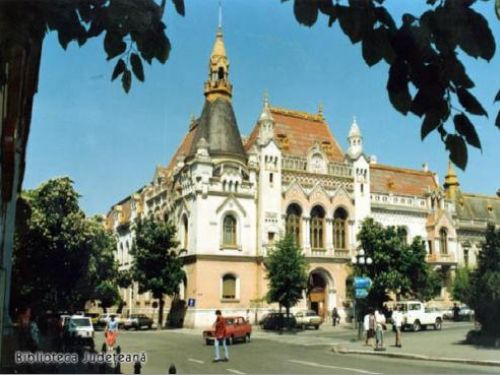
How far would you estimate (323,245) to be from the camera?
4634cm

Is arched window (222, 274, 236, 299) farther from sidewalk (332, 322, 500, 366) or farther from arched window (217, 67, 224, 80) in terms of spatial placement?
arched window (217, 67, 224, 80)

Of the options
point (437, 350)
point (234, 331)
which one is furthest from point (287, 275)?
point (437, 350)

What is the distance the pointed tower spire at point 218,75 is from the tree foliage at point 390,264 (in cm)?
1669

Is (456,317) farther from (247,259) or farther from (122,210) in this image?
(122,210)

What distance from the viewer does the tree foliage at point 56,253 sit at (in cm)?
2469

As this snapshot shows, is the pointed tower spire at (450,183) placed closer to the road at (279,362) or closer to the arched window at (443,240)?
the arched window at (443,240)

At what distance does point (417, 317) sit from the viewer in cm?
3528

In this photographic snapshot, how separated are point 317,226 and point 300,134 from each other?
9.04 metres

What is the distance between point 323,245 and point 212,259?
32.2 ft

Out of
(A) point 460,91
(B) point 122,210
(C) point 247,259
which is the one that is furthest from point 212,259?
(A) point 460,91

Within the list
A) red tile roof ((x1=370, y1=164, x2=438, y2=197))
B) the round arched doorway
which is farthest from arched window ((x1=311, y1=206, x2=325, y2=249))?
red tile roof ((x1=370, y1=164, x2=438, y2=197))

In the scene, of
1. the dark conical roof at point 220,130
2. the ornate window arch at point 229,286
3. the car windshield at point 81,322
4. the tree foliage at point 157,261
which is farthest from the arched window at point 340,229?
the car windshield at point 81,322

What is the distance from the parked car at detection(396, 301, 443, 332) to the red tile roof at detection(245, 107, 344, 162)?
1637cm

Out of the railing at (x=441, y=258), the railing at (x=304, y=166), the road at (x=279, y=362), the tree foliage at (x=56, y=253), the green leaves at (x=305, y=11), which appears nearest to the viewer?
the green leaves at (x=305, y=11)
